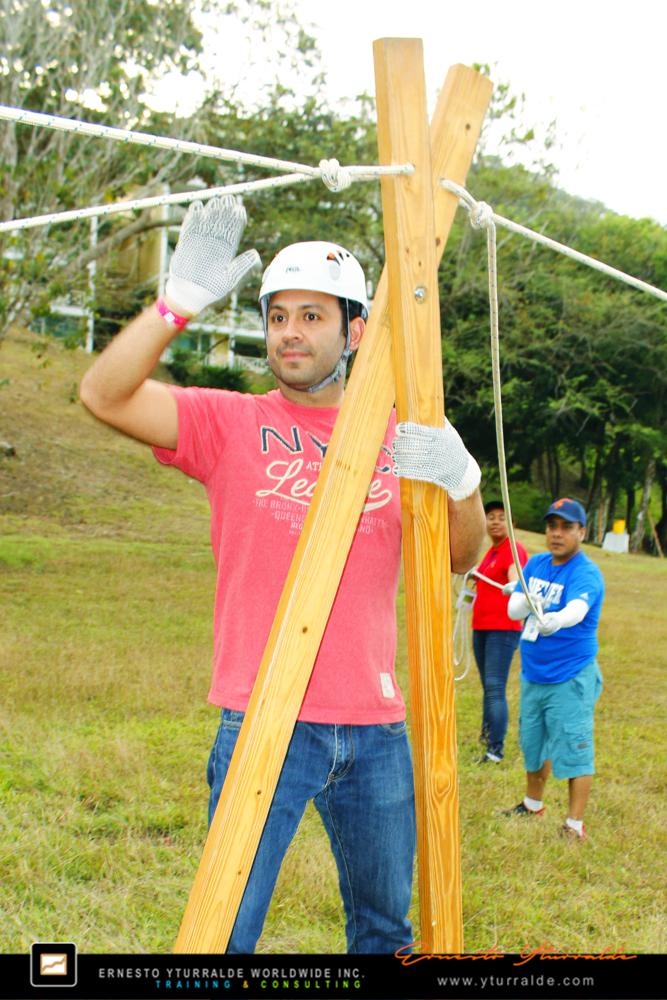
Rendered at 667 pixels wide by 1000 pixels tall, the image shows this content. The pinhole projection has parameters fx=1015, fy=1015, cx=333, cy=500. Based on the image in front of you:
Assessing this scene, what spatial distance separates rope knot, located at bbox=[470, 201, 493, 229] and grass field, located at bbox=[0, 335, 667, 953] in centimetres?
266

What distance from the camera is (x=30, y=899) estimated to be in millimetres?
3930

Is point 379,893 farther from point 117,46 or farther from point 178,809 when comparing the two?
point 117,46

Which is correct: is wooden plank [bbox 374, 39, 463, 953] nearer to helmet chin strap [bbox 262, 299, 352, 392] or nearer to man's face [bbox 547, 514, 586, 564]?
helmet chin strap [bbox 262, 299, 352, 392]

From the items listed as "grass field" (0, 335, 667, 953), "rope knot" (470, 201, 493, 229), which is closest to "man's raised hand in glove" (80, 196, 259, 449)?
"rope knot" (470, 201, 493, 229)

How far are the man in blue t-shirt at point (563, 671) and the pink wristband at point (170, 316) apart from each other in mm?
2971

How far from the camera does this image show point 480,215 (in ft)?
7.81

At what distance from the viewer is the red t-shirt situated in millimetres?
6277

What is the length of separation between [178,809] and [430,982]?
280 centimetres

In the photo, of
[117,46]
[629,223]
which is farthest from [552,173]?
[629,223]

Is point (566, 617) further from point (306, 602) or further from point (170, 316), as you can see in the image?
point (170, 316)

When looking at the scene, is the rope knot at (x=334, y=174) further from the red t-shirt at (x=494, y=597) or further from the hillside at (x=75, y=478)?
the hillside at (x=75, y=478)

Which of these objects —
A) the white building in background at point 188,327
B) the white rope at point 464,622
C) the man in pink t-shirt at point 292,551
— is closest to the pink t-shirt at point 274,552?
the man in pink t-shirt at point 292,551

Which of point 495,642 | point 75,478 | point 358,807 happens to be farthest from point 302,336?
point 75,478

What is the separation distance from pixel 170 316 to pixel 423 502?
2.26 ft
